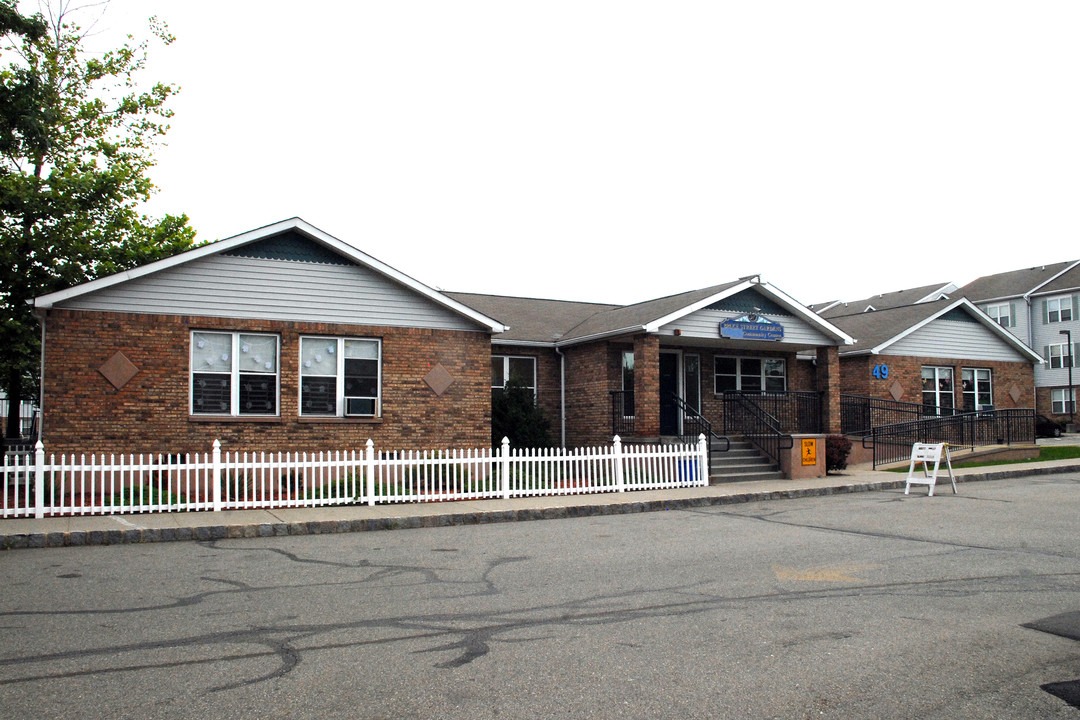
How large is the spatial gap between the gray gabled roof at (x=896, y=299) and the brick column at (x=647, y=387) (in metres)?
34.5

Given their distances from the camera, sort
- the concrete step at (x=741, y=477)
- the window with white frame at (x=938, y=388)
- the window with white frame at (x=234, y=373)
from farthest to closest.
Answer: the window with white frame at (x=938, y=388) → the concrete step at (x=741, y=477) → the window with white frame at (x=234, y=373)

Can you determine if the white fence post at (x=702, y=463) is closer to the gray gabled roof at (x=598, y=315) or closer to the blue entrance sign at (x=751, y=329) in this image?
the gray gabled roof at (x=598, y=315)

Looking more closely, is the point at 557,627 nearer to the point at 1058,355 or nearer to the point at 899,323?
the point at 899,323

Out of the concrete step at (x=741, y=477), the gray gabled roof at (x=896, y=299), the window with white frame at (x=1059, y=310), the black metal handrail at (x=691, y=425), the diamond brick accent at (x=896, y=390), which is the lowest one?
the concrete step at (x=741, y=477)

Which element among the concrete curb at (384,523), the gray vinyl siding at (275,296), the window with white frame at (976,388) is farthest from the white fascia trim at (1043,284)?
the gray vinyl siding at (275,296)

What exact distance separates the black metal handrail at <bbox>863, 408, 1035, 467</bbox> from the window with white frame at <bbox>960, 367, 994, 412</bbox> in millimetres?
2031

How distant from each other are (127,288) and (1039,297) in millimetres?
48497

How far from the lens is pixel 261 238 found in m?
17.3

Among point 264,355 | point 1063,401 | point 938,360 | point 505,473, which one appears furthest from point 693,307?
point 1063,401

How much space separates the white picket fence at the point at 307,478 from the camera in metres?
13.4

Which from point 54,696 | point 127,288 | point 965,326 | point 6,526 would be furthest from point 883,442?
point 54,696

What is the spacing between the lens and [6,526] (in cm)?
1201

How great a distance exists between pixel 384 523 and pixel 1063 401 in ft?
A: 149

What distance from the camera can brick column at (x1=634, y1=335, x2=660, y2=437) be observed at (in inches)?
811
